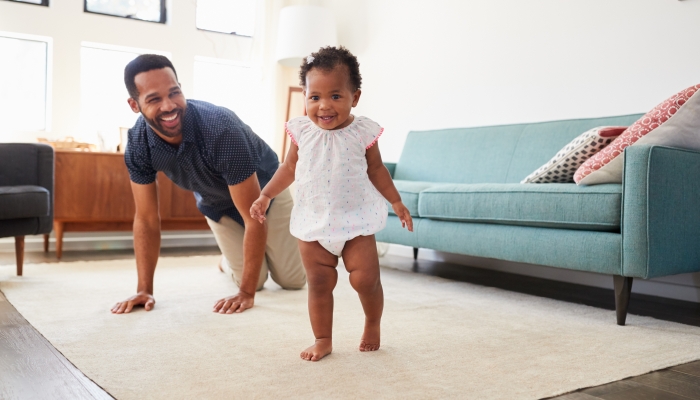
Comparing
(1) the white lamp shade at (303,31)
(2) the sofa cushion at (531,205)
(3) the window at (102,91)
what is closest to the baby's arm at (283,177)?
(2) the sofa cushion at (531,205)

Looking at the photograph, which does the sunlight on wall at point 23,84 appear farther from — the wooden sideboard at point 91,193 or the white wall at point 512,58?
the white wall at point 512,58

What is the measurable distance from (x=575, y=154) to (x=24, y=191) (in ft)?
8.12

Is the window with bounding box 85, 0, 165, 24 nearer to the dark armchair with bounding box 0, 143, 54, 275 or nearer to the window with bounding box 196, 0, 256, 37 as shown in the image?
the window with bounding box 196, 0, 256, 37

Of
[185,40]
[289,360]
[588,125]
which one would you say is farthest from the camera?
[185,40]

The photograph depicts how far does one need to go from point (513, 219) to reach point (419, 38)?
2.29 meters

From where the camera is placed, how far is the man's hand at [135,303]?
214 centimetres

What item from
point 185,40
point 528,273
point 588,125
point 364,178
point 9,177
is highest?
point 185,40

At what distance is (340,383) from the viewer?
1.37 metres

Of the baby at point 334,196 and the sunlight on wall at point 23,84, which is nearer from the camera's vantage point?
the baby at point 334,196

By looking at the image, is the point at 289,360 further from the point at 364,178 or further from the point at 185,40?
the point at 185,40

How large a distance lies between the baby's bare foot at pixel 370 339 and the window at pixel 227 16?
406 centimetres

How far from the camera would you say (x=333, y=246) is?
159 centimetres

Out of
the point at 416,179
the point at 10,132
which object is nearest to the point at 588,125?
the point at 416,179

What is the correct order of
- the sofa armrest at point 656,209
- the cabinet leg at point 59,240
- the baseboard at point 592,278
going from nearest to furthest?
1. the sofa armrest at point 656,209
2. the baseboard at point 592,278
3. the cabinet leg at point 59,240
